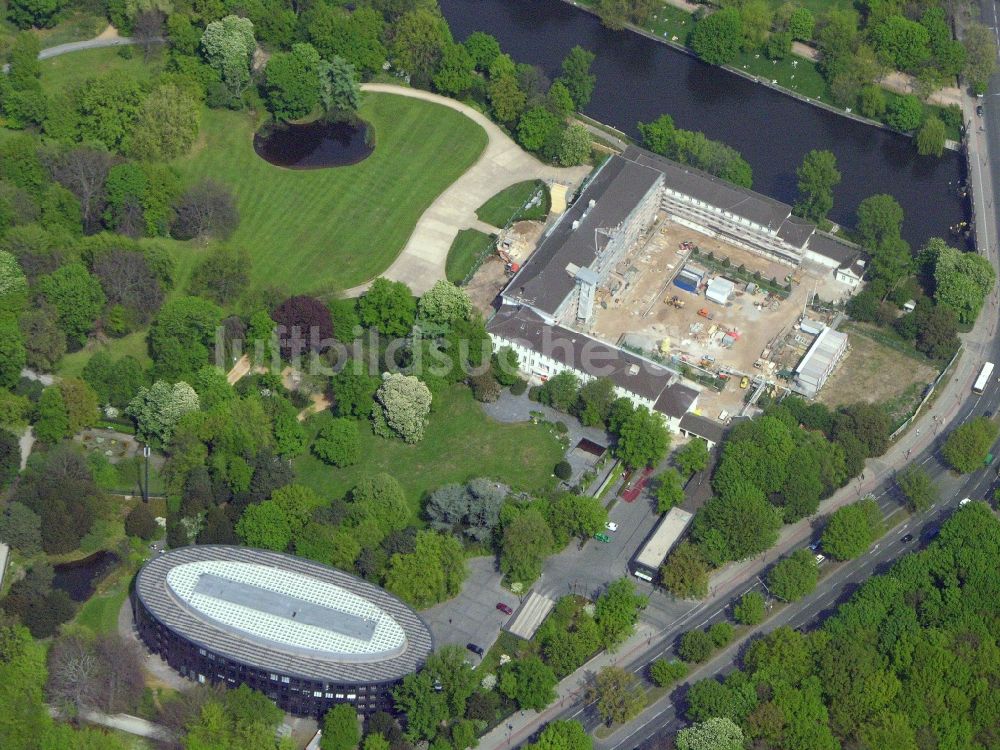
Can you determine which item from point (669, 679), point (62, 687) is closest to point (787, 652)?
point (669, 679)

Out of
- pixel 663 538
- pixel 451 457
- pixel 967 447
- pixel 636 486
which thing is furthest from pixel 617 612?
pixel 967 447

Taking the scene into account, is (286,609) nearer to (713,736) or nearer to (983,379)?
(713,736)

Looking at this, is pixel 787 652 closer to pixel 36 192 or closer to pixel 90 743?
pixel 90 743

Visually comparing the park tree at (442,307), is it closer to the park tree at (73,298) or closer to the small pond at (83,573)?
the park tree at (73,298)

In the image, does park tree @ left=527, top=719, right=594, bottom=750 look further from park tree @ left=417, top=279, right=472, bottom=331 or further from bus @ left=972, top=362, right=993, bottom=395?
bus @ left=972, top=362, right=993, bottom=395

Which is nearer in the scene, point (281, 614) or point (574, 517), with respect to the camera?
point (281, 614)

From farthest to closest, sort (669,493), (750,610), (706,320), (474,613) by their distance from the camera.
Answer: (706,320) < (669,493) < (474,613) < (750,610)

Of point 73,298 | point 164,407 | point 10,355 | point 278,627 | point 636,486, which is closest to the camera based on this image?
point 278,627
